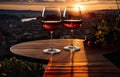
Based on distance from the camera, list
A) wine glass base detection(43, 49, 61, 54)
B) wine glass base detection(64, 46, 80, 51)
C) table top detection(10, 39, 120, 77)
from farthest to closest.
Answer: wine glass base detection(64, 46, 80, 51) → wine glass base detection(43, 49, 61, 54) → table top detection(10, 39, 120, 77)

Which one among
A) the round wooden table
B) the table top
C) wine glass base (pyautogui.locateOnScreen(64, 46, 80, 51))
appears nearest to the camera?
the table top

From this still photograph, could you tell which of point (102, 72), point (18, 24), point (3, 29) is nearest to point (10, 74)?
point (102, 72)

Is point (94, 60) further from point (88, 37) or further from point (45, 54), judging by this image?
point (88, 37)

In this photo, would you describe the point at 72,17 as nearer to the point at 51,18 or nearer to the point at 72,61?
the point at 51,18

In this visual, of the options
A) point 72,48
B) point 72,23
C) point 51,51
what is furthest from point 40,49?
point 72,23

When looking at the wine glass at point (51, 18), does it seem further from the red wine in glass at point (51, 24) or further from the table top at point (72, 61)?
the table top at point (72, 61)

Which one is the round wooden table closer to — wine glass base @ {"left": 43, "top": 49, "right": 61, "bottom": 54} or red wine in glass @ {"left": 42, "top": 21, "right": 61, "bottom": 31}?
wine glass base @ {"left": 43, "top": 49, "right": 61, "bottom": 54}

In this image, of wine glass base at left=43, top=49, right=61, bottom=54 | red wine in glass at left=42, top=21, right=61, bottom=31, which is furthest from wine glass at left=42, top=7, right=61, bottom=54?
wine glass base at left=43, top=49, right=61, bottom=54

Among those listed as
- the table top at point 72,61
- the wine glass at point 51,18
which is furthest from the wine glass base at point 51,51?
the wine glass at point 51,18
